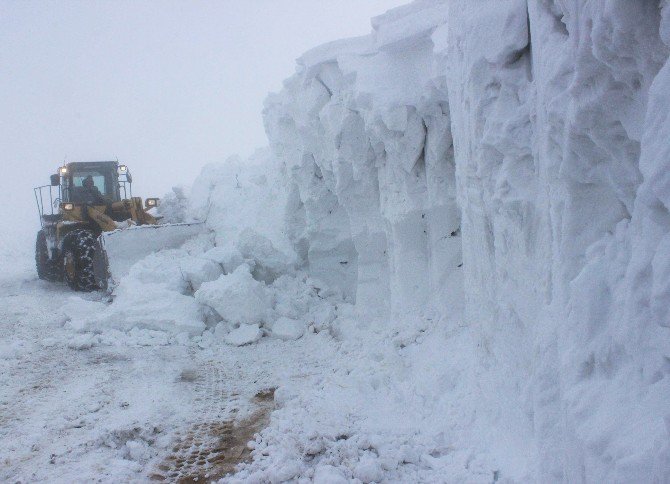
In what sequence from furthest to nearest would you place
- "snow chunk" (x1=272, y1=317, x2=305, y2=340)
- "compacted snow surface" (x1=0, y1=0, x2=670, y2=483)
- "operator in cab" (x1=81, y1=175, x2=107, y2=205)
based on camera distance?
"operator in cab" (x1=81, y1=175, x2=107, y2=205) < "snow chunk" (x1=272, y1=317, x2=305, y2=340) < "compacted snow surface" (x1=0, y1=0, x2=670, y2=483)

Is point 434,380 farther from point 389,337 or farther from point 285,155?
point 285,155

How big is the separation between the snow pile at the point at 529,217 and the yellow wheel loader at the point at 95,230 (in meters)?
4.43

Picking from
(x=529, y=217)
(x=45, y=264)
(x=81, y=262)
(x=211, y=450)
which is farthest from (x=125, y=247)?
(x=529, y=217)

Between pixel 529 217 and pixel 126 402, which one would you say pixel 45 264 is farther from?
pixel 529 217

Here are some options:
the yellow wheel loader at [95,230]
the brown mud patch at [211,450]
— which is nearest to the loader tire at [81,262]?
the yellow wheel loader at [95,230]

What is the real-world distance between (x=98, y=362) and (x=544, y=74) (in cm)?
566

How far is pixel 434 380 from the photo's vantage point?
4238 millimetres

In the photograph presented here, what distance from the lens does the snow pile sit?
1512mm

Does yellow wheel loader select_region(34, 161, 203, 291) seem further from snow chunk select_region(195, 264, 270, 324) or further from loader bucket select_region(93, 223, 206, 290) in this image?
snow chunk select_region(195, 264, 270, 324)

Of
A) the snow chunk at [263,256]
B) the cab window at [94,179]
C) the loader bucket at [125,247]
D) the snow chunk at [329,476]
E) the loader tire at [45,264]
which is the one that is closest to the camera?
the snow chunk at [329,476]

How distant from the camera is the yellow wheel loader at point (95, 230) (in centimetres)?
898

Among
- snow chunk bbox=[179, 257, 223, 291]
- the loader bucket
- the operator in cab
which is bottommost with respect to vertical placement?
snow chunk bbox=[179, 257, 223, 291]

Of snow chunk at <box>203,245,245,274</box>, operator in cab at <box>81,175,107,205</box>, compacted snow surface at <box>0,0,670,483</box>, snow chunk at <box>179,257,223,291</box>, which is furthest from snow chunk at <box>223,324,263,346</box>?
operator in cab at <box>81,175,107,205</box>

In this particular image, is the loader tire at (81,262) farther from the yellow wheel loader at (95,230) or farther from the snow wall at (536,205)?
the snow wall at (536,205)
